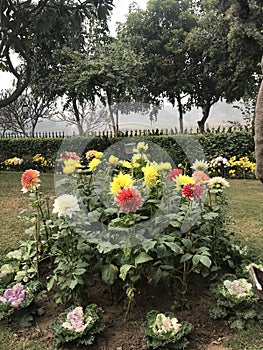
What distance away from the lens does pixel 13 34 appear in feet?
20.1

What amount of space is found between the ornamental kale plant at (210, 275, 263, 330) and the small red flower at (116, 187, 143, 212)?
744 millimetres

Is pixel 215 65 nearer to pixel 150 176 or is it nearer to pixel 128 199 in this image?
pixel 150 176

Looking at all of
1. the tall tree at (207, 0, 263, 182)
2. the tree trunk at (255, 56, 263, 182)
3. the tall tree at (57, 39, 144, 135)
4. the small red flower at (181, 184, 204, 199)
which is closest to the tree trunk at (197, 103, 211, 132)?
the tall tree at (207, 0, 263, 182)

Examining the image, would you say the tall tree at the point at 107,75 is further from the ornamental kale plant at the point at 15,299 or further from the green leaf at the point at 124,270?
the green leaf at the point at 124,270

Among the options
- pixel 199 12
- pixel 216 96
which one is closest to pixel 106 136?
pixel 216 96

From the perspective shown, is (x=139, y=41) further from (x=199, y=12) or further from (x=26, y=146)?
(x=26, y=146)

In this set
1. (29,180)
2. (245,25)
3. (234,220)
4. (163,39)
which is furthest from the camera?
(163,39)

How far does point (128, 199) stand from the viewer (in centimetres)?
188

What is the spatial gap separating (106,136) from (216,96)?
46.1ft

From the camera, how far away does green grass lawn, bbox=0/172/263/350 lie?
1.98 m

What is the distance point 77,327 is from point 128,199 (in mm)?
695

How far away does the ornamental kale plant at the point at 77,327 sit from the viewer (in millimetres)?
1952

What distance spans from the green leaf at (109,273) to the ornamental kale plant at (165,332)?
0.27 metres

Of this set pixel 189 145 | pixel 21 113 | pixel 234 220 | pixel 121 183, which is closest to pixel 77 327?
pixel 121 183
